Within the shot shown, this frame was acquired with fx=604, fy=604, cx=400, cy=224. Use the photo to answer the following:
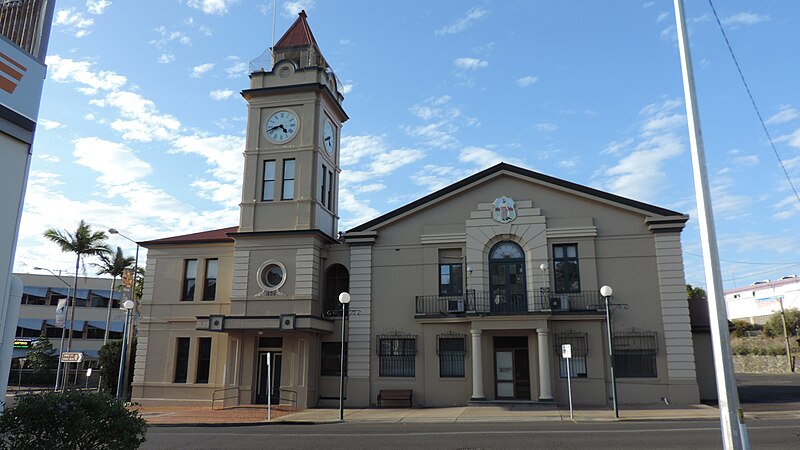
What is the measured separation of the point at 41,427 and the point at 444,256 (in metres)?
20.1

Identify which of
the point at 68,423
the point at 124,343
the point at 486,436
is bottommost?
the point at 486,436

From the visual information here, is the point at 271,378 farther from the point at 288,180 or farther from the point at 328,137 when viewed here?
the point at 328,137

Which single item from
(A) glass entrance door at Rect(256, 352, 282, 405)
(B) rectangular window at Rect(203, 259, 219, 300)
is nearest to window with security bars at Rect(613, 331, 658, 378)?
(A) glass entrance door at Rect(256, 352, 282, 405)

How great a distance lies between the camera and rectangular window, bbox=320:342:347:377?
26781 mm

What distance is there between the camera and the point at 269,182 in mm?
28406

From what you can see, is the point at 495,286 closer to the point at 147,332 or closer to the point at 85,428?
the point at 147,332

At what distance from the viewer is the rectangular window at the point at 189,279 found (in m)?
29.0

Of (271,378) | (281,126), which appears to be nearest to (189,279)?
(271,378)

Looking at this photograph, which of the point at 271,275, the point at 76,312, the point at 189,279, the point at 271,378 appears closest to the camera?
the point at 271,378

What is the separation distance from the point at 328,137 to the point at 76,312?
4232 cm

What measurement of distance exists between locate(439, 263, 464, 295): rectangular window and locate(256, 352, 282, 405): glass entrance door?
7.87 m

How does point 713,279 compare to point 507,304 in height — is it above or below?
below

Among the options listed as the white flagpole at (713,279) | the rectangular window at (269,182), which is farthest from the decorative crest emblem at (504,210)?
the white flagpole at (713,279)

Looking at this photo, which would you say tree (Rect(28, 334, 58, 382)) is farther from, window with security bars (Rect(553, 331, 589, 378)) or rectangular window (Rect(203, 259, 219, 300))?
window with security bars (Rect(553, 331, 589, 378))
